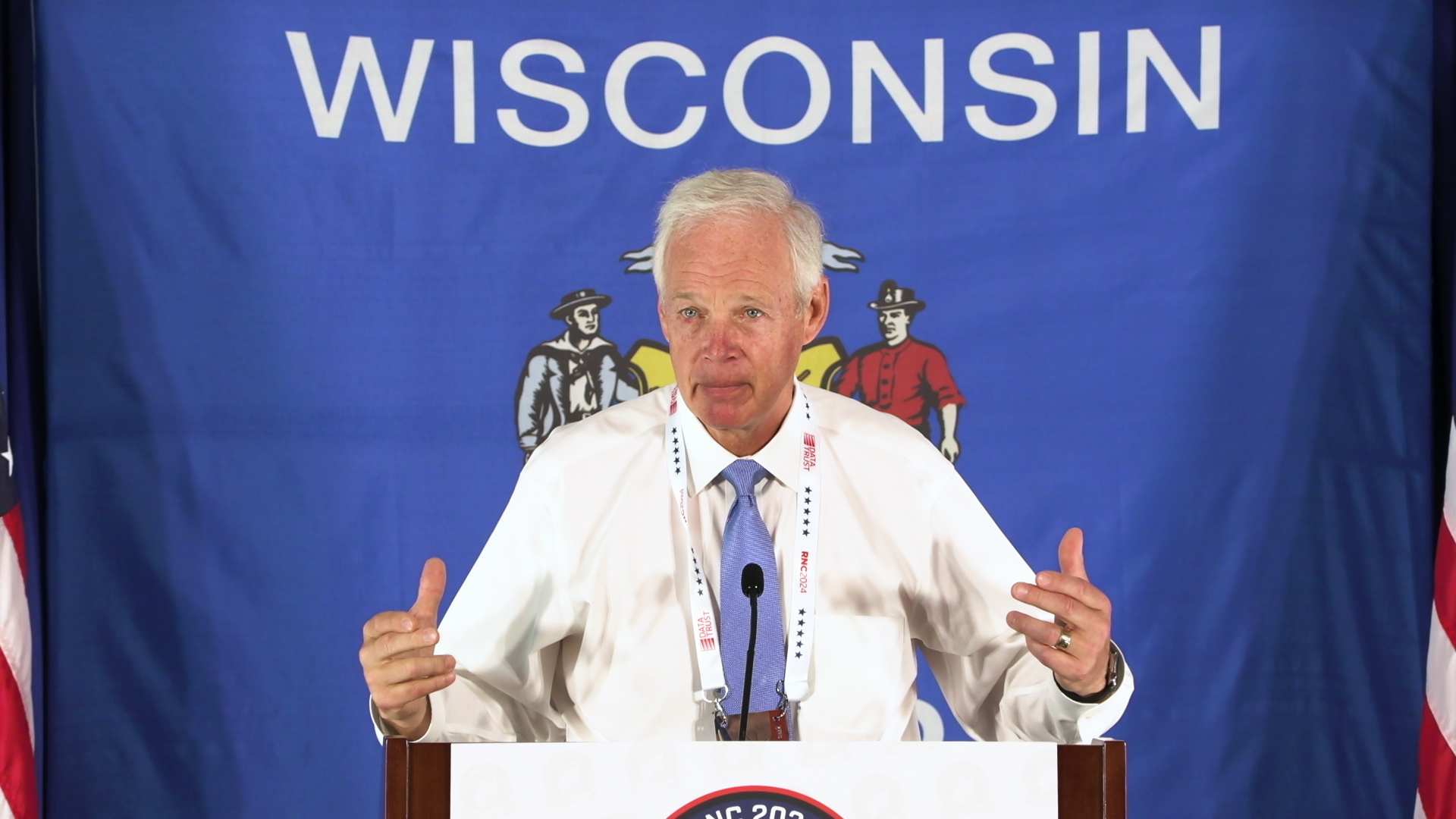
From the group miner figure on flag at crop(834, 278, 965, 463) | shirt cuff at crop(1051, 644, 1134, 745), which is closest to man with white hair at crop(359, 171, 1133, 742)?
shirt cuff at crop(1051, 644, 1134, 745)

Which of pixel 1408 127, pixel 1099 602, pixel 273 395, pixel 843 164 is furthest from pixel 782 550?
pixel 1408 127

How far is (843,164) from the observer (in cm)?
293

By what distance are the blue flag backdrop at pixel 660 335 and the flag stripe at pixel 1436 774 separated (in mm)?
151

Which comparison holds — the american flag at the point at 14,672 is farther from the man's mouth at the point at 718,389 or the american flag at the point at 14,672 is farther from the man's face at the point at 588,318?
the man's mouth at the point at 718,389

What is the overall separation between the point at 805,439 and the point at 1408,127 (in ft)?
5.70

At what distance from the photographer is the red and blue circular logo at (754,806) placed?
1.31 metres

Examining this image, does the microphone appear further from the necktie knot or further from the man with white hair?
the necktie knot

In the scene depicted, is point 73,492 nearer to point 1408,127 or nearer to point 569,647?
point 569,647

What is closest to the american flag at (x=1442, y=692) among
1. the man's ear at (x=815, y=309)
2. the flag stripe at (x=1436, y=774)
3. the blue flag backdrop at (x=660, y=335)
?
the flag stripe at (x=1436, y=774)

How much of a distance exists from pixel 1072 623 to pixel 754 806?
18.0 inches

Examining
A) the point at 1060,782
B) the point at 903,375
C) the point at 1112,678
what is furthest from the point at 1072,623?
the point at 903,375

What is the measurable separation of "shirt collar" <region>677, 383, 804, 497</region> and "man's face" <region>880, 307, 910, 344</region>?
2.95 feet

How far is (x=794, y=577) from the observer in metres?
1.92

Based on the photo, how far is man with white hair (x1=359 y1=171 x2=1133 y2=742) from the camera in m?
1.90
